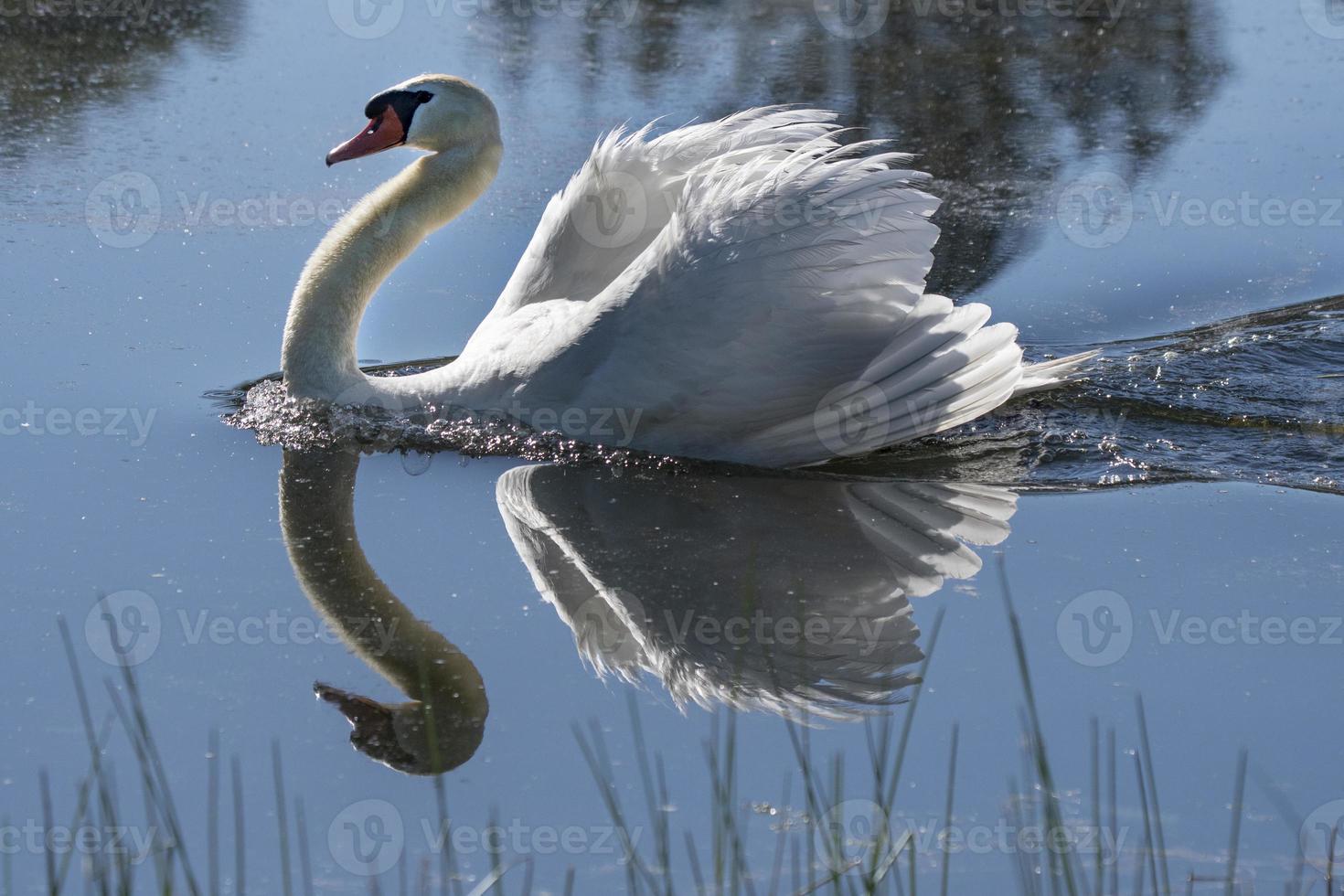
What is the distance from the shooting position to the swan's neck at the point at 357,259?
17.6 feet

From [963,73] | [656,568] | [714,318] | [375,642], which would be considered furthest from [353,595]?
[963,73]

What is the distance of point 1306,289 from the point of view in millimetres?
6645

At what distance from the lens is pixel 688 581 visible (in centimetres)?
432

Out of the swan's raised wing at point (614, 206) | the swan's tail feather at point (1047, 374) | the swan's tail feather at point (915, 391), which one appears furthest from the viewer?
the swan's raised wing at point (614, 206)

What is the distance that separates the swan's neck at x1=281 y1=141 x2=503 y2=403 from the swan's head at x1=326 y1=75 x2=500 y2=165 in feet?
0.25

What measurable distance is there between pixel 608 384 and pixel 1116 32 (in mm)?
6646

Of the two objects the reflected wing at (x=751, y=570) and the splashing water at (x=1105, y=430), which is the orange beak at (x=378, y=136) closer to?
the splashing water at (x=1105, y=430)

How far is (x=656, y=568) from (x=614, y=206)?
5.63 feet

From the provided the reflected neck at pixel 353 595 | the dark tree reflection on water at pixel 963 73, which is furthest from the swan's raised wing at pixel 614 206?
the dark tree reflection on water at pixel 963 73

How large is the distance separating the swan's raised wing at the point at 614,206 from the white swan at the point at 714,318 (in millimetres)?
11

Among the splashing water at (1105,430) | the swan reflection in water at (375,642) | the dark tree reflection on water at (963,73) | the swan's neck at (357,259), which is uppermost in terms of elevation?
the dark tree reflection on water at (963,73)

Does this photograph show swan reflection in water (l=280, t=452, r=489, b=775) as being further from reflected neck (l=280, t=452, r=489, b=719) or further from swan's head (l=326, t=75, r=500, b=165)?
swan's head (l=326, t=75, r=500, b=165)

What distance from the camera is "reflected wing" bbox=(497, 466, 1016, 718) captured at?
380 cm

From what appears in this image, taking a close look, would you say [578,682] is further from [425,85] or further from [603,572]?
[425,85]
